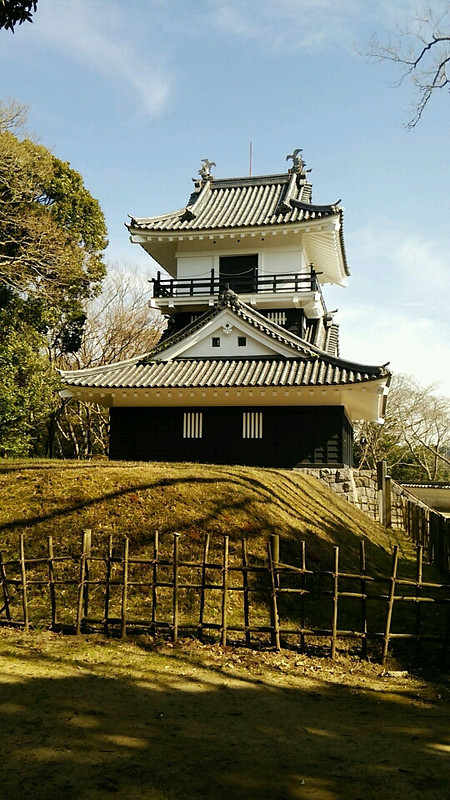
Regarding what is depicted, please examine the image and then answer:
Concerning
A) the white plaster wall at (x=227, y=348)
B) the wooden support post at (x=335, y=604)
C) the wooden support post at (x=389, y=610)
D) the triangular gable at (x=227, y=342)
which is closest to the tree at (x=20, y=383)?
the triangular gable at (x=227, y=342)

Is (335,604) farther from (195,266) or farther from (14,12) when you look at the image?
(195,266)

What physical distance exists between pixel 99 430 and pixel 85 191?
45.0ft

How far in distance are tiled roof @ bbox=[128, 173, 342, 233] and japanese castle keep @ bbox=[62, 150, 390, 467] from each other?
8 cm

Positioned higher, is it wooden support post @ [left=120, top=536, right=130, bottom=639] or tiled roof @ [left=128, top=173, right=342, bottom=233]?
tiled roof @ [left=128, top=173, right=342, bottom=233]

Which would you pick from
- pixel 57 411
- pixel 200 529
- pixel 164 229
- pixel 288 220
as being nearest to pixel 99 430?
pixel 57 411

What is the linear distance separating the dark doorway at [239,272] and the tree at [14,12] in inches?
609

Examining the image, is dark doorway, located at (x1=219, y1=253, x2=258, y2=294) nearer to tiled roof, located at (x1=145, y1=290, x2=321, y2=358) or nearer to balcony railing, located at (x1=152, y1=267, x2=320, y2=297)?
balcony railing, located at (x1=152, y1=267, x2=320, y2=297)

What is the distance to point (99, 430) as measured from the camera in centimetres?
3716

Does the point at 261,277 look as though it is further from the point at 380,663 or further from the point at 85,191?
the point at 380,663

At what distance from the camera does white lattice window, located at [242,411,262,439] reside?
19688mm

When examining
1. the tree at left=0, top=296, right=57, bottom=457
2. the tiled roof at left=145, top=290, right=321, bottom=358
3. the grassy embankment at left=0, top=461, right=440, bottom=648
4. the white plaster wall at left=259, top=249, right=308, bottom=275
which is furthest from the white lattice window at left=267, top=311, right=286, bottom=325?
the grassy embankment at left=0, top=461, right=440, bottom=648

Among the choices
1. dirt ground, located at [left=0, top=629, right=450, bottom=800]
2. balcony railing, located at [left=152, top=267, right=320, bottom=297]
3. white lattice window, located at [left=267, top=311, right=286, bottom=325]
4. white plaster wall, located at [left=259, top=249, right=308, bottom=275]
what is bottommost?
dirt ground, located at [left=0, top=629, right=450, bottom=800]

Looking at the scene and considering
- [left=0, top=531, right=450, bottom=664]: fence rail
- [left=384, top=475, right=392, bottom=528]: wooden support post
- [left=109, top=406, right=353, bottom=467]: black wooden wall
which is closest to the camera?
[left=0, top=531, right=450, bottom=664]: fence rail

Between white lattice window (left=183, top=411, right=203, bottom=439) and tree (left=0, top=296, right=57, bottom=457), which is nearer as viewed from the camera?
white lattice window (left=183, top=411, right=203, bottom=439)
